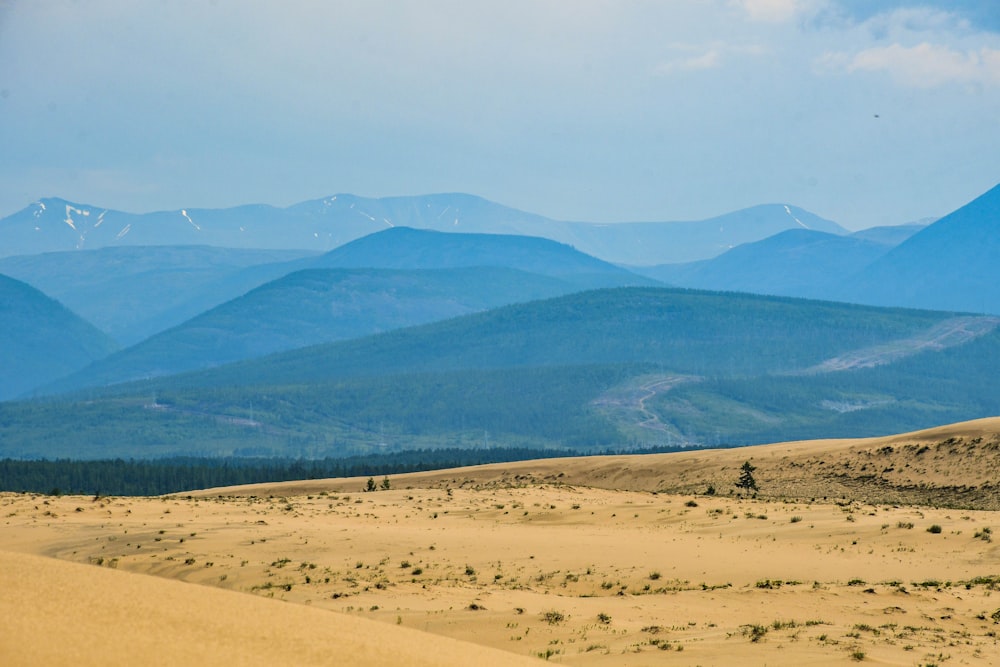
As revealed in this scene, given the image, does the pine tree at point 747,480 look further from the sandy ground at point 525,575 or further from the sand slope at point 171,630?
the sand slope at point 171,630

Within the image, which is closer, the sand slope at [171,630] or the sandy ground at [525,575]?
the sand slope at [171,630]

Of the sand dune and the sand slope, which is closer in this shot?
the sand slope

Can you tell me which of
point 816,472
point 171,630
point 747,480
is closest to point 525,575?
point 171,630

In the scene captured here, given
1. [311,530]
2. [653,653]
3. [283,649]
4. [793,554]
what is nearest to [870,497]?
[793,554]

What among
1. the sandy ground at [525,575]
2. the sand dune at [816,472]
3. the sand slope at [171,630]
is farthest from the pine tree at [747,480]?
the sand slope at [171,630]

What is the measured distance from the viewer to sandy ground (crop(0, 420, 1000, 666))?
15312 millimetres

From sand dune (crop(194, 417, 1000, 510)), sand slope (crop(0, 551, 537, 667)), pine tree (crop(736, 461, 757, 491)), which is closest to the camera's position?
sand slope (crop(0, 551, 537, 667))

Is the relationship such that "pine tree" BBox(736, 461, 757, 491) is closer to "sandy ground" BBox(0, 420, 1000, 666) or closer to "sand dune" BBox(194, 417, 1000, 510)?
"sand dune" BBox(194, 417, 1000, 510)

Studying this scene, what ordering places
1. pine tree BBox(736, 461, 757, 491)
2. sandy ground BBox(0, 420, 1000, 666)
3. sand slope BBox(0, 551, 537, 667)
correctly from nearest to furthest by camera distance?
1. sand slope BBox(0, 551, 537, 667)
2. sandy ground BBox(0, 420, 1000, 666)
3. pine tree BBox(736, 461, 757, 491)

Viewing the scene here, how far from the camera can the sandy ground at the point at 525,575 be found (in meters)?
15.3

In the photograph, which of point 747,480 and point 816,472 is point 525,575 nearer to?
point 747,480

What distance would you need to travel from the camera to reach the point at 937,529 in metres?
36.4

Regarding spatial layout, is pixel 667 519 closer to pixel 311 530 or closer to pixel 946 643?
pixel 311 530

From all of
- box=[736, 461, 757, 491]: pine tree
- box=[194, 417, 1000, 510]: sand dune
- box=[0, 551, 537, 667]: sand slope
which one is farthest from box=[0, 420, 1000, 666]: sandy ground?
→ box=[736, 461, 757, 491]: pine tree
